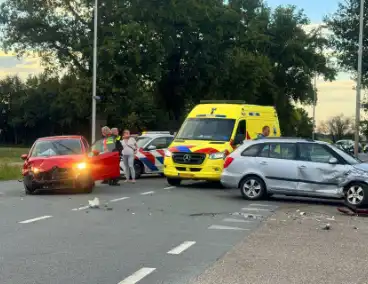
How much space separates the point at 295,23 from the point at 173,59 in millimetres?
17897

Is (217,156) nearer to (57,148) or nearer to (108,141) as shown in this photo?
(108,141)

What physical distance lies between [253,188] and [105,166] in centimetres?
429

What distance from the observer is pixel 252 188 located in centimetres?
1545

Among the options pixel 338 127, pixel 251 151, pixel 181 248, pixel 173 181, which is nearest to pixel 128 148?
pixel 173 181

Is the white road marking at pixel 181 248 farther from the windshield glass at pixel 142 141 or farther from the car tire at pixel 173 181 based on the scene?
the windshield glass at pixel 142 141

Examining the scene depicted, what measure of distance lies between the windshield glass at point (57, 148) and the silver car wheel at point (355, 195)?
706 centimetres

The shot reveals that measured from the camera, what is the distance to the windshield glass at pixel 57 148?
1655 cm

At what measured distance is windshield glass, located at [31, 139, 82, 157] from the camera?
16.5 metres

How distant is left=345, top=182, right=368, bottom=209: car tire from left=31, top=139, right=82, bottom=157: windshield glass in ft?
23.1

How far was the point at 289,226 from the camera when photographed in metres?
10.9

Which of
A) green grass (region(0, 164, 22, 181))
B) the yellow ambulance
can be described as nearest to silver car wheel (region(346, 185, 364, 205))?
the yellow ambulance

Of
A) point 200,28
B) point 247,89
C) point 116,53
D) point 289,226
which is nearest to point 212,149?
point 289,226

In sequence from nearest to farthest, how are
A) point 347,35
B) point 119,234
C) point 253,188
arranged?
→ point 119,234 → point 253,188 → point 347,35

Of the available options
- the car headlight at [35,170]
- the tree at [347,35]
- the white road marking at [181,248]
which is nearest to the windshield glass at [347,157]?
the white road marking at [181,248]
